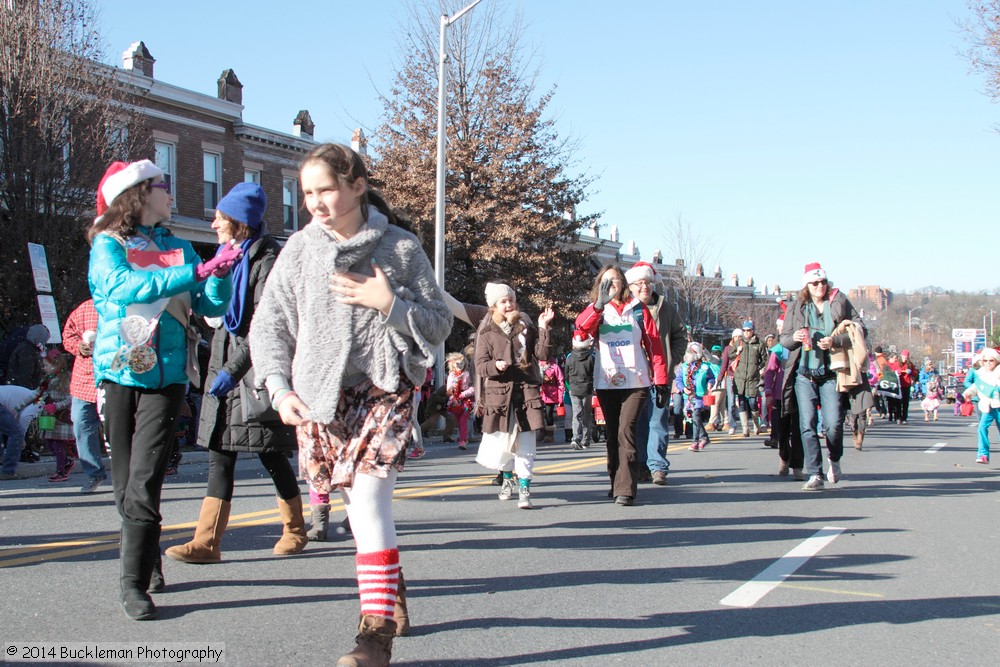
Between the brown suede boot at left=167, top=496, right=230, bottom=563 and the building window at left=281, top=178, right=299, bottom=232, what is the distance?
2713 cm

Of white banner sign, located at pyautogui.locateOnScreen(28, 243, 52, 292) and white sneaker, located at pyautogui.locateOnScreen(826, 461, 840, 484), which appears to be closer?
white sneaker, located at pyautogui.locateOnScreen(826, 461, 840, 484)

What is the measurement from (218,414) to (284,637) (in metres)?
1.72

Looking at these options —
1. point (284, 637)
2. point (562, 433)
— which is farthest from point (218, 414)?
point (562, 433)

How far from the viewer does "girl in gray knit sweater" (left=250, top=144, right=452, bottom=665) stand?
11.6ft

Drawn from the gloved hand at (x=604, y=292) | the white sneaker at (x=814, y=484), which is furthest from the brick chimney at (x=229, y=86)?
the white sneaker at (x=814, y=484)

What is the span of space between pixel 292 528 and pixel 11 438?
5934 millimetres

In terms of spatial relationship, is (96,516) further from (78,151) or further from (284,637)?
(78,151)

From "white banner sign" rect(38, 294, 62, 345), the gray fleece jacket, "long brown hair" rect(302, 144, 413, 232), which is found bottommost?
the gray fleece jacket

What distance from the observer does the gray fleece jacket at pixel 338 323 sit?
3.56 m

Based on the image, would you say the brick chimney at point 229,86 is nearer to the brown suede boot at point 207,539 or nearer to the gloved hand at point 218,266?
the brown suede boot at point 207,539

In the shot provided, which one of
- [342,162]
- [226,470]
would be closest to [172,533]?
[226,470]

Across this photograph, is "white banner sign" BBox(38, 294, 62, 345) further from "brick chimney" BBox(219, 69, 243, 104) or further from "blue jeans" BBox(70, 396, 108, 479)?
"brick chimney" BBox(219, 69, 243, 104)

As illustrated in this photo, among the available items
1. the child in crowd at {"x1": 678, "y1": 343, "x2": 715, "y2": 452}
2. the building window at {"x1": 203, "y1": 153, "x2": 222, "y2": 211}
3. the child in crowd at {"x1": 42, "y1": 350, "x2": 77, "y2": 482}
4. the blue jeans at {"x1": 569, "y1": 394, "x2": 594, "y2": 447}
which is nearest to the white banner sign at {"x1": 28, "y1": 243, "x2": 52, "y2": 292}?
the child in crowd at {"x1": 42, "y1": 350, "x2": 77, "y2": 482}

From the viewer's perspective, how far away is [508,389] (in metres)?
8.48
